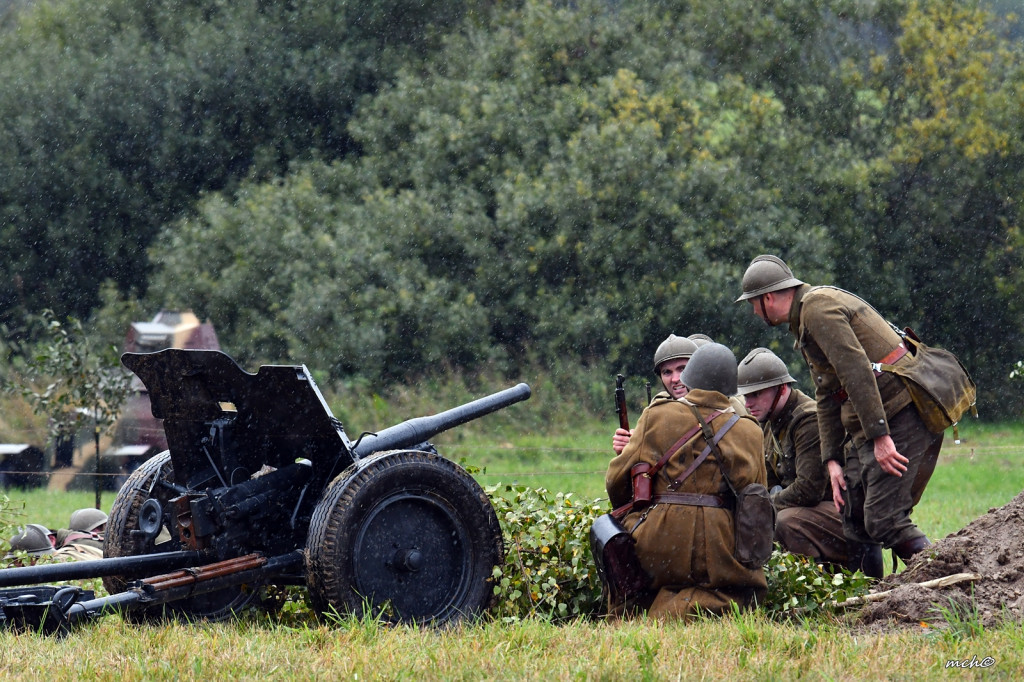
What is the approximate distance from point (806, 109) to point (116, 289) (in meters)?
16.0

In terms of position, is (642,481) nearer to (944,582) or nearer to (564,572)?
(564,572)

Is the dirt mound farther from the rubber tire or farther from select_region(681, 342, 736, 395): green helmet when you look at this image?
the rubber tire

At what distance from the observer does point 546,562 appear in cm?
627

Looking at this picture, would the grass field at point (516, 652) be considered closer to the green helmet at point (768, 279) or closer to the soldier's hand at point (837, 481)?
the soldier's hand at point (837, 481)

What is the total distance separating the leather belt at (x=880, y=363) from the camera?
6.53m

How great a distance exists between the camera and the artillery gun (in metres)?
5.36

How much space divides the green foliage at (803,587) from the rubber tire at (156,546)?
2.64 meters

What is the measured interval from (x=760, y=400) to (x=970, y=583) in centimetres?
177

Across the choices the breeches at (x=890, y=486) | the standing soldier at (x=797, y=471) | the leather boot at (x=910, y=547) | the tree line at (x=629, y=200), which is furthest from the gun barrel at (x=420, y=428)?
the tree line at (x=629, y=200)

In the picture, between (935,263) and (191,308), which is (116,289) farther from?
(935,263)

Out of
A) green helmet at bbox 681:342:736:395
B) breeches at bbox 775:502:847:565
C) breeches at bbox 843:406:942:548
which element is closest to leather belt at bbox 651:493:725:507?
green helmet at bbox 681:342:736:395

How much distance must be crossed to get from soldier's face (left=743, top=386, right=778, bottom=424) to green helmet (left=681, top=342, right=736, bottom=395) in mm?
1349

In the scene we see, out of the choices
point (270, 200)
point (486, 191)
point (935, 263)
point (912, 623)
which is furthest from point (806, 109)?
point (912, 623)
